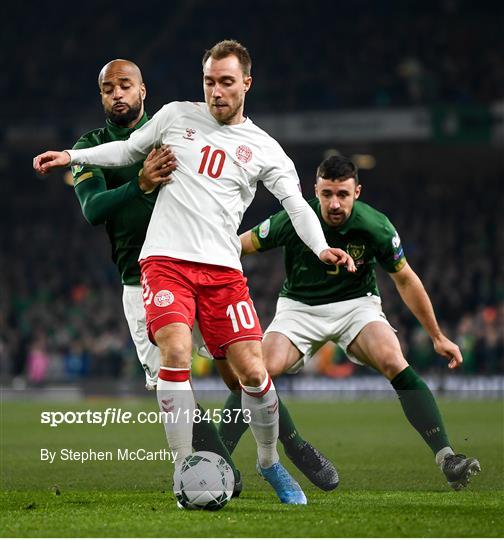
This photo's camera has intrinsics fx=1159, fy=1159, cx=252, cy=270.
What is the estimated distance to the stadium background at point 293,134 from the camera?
23609 millimetres

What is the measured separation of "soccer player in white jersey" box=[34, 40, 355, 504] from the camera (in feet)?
18.9

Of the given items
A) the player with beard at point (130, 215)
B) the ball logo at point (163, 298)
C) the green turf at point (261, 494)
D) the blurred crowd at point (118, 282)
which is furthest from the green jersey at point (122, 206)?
the blurred crowd at point (118, 282)

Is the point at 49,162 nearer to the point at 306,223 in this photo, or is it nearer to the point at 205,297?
the point at 205,297

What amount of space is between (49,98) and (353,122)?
8.58m

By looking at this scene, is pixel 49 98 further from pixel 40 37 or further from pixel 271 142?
pixel 271 142

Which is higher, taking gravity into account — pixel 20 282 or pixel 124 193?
pixel 124 193

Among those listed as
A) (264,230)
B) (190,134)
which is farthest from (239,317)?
(264,230)

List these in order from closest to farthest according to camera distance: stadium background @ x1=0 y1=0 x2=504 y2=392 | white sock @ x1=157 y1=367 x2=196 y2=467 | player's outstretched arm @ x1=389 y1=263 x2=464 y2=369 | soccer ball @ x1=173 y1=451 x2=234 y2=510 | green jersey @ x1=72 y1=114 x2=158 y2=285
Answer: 1. soccer ball @ x1=173 y1=451 x2=234 y2=510
2. white sock @ x1=157 y1=367 x2=196 y2=467
3. green jersey @ x1=72 y1=114 x2=158 y2=285
4. player's outstretched arm @ x1=389 y1=263 x2=464 y2=369
5. stadium background @ x1=0 y1=0 x2=504 y2=392

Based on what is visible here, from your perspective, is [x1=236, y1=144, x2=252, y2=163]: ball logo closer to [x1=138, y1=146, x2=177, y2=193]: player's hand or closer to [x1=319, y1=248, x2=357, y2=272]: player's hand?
[x1=138, y1=146, x2=177, y2=193]: player's hand

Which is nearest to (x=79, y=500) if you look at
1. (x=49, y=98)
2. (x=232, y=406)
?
(x=232, y=406)

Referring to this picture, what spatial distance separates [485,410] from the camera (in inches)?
645

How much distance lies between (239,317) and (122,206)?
0.89m

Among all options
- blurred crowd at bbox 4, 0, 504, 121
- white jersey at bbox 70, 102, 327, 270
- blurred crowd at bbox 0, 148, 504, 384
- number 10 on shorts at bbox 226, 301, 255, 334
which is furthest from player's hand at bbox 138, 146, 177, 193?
blurred crowd at bbox 4, 0, 504, 121

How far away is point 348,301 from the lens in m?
7.75
